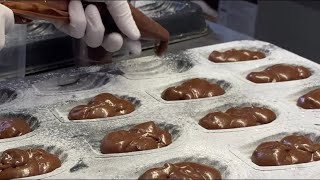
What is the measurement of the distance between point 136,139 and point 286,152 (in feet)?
1.50

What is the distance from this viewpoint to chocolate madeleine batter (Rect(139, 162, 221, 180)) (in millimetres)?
1533

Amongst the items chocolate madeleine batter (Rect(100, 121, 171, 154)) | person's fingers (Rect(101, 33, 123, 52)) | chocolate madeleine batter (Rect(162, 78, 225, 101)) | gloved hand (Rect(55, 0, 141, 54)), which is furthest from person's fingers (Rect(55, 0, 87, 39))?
chocolate madeleine batter (Rect(100, 121, 171, 154))

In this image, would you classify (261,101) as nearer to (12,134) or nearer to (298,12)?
(12,134)

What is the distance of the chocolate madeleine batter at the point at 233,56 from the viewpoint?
248 centimetres

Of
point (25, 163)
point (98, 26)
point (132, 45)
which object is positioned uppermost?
point (98, 26)

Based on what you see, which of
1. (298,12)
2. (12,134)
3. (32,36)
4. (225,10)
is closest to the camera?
(12,134)

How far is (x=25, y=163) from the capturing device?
5.32 ft

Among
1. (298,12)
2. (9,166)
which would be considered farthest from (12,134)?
(298,12)

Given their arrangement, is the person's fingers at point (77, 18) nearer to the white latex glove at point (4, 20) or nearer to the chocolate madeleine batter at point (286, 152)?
the white latex glove at point (4, 20)

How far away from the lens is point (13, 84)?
2.17 m

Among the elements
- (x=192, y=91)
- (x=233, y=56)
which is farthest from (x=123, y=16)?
(x=233, y=56)

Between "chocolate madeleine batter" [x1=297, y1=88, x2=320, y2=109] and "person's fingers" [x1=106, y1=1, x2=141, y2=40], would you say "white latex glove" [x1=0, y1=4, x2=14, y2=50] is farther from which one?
"chocolate madeleine batter" [x1=297, y1=88, x2=320, y2=109]

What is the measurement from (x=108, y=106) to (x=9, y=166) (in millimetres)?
487

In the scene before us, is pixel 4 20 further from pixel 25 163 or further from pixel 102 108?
pixel 25 163
